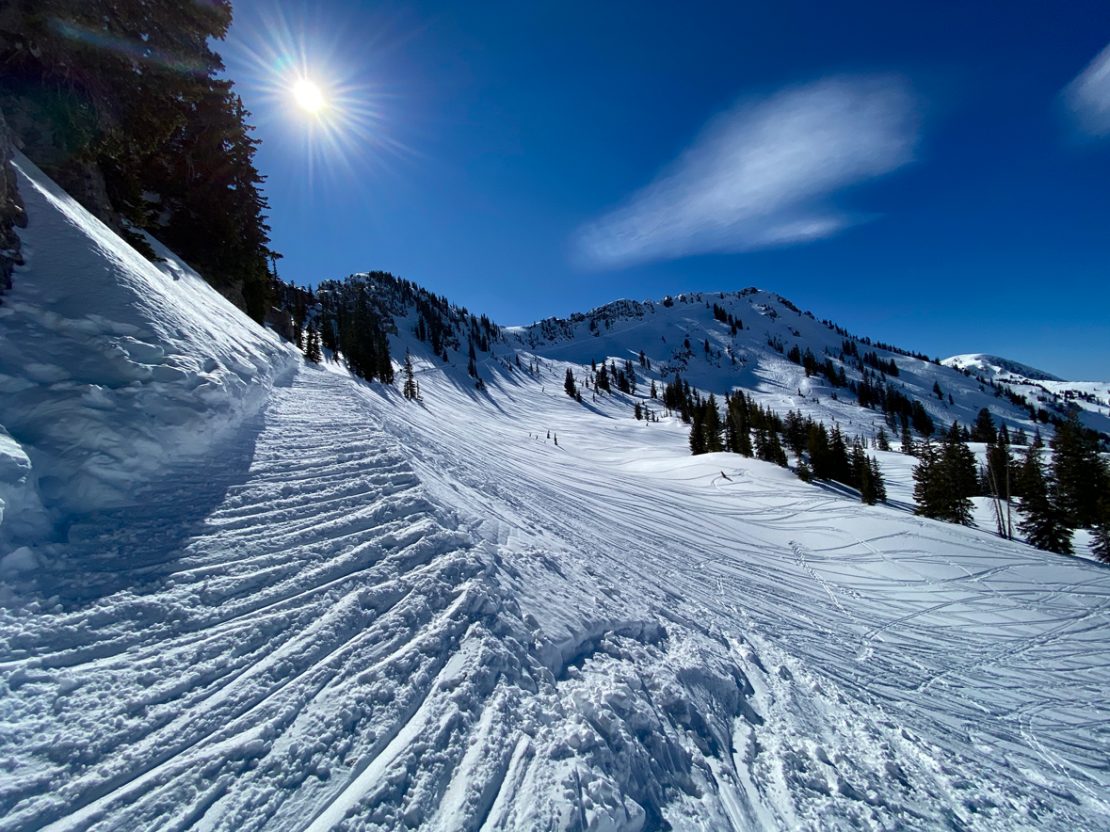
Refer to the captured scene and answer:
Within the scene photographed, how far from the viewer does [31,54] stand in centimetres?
845

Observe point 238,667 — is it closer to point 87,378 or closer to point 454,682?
point 454,682

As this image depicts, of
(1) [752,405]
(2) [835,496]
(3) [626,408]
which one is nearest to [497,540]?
(2) [835,496]

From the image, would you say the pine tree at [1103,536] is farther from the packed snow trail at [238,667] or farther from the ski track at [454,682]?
the packed snow trail at [238,667]

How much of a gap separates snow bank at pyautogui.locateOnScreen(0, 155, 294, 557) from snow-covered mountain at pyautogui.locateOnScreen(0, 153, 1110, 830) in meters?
0.04

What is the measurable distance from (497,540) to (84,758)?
4963 millimetres

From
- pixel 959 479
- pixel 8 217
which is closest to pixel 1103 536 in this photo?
pixel 959 479

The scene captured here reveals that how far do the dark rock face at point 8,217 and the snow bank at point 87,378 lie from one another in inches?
4.8

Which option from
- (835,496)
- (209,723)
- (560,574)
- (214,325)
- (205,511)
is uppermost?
(214,325)

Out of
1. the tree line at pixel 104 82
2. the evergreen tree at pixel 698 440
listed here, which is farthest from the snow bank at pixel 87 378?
the evergreen tree at pixel 698 440

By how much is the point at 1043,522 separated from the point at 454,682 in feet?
131

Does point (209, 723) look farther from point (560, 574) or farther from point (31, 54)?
point (31, 54)

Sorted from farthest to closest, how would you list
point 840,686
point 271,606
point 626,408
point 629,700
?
point 626,408, point 840,686, point 629,700, point 271,606

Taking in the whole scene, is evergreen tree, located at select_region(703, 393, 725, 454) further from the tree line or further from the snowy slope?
the snowy slope

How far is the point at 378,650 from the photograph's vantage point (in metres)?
3.98
